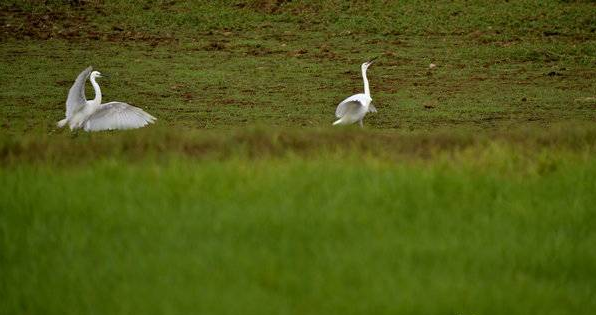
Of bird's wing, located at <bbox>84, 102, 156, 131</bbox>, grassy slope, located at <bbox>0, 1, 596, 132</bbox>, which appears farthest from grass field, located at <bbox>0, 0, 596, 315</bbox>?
bird's wing, located at <bbox>84, 102, 156, 131</bbox>

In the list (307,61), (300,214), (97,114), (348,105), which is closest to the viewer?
(300,214)

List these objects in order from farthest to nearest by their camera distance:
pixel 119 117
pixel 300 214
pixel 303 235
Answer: pixel 119 117 < pixel 300 214 < pixel 303 235

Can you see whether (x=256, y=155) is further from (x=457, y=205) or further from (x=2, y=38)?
(x=2, y=38)

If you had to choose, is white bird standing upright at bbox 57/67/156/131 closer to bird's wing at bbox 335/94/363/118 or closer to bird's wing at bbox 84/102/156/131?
bird's wing at bbox 84/102/156/131

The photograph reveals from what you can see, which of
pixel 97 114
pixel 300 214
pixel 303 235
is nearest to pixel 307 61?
pixel 97 114

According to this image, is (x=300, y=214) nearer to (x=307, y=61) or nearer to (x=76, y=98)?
(x=76, y=98)

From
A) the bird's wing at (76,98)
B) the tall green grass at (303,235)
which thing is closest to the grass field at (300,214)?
the tall green grass at (303,235)

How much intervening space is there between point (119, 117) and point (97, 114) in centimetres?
24

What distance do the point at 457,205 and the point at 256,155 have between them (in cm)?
150

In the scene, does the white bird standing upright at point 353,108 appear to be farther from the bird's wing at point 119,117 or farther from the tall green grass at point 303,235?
the tall green grass at point 303,235

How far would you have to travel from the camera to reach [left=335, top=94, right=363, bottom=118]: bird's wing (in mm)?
9125

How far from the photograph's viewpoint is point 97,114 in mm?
8758

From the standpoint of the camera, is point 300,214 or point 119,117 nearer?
point 300,214

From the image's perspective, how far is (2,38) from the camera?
14.8 metres
